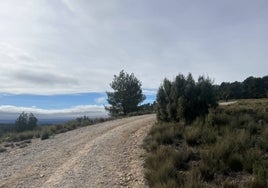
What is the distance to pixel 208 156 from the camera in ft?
43.2

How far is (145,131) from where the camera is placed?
67.1 feet

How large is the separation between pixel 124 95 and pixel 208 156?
42.6 metres

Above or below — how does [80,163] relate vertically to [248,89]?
below

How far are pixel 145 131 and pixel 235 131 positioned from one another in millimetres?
5240

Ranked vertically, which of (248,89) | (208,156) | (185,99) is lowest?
(208,156)

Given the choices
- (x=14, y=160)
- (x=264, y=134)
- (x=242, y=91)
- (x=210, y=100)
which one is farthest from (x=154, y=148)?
(x=242, y=91)

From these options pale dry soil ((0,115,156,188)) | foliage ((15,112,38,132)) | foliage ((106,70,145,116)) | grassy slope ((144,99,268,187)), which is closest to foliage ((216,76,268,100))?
foliage ((106,70,145,116))

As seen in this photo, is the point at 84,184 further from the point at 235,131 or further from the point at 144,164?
the point at 235,131

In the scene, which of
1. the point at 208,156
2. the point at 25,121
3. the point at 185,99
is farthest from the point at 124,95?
the point at 208,156

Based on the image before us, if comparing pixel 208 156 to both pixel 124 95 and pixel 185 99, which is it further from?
pixel 124 95

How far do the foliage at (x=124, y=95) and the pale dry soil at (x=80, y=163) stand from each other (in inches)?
1316

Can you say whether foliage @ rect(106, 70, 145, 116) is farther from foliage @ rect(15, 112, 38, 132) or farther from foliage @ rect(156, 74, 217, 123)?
foliage @ rect(156, 74, 217, 123)

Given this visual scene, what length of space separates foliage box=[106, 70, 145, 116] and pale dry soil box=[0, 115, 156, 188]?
1316 inches

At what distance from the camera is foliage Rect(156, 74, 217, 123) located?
71.1ft
